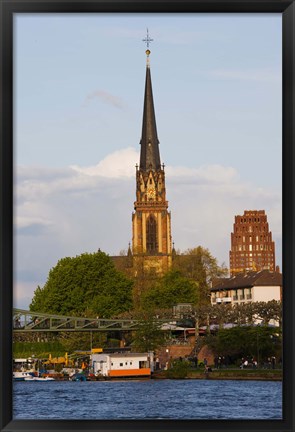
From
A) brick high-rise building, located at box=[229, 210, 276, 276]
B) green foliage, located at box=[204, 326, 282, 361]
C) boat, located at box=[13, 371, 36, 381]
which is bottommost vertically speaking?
boat, located at box=[13, 371, 36, 381]

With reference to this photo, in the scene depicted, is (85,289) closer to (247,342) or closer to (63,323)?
(63,323)

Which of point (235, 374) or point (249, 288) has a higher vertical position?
point (249, 288)

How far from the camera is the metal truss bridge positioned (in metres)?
40.6

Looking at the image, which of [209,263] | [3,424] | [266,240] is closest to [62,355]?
[209,263]

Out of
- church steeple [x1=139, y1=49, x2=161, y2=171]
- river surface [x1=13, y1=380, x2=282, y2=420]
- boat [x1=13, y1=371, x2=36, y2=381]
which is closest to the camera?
river surface [x1=13, y1=380, x2=282, y2=420]

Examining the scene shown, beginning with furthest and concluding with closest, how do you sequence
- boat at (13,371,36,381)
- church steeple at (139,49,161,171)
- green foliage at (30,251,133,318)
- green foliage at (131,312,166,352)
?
church steeple at (139,49,161,171)
green foliage at (30,251,133,318)
green foliage at (131,312,166,352)
boat at (13,371,36,381)

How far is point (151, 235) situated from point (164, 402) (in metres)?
49.5

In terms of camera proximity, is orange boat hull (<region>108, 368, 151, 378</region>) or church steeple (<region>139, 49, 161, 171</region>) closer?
orange boat hull (<region>108, 368, 151, 378</region>)

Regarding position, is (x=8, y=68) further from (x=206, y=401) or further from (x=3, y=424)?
(x=206, y=401)

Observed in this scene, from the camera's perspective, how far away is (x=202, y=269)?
58250mm

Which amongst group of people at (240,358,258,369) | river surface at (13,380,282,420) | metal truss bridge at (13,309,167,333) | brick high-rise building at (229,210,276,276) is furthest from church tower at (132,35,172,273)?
brick high-rise building at (229,210,276,276)

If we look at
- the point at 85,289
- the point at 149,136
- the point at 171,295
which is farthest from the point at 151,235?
the point at 85,289

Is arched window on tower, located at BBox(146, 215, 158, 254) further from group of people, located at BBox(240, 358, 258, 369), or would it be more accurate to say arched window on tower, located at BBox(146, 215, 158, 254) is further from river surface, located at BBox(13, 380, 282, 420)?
river surface, located at BBox(13, 380, 282, 420)

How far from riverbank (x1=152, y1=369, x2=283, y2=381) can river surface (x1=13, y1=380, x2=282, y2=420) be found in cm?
78
